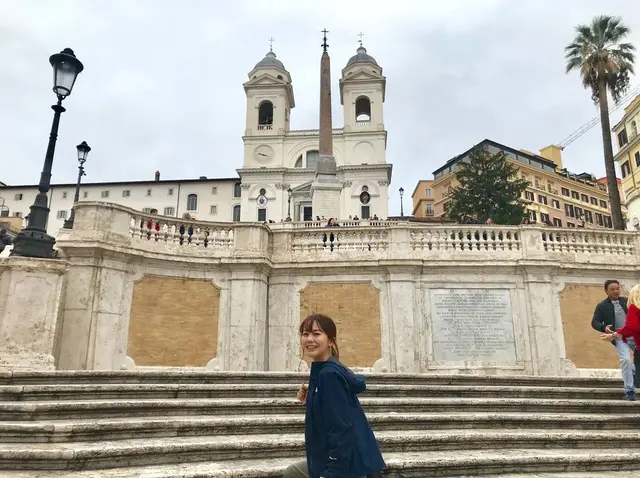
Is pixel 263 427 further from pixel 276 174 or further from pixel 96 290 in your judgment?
pixel 276 174

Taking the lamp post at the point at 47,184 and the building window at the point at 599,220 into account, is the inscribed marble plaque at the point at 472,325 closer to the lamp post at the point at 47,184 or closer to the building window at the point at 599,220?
the lamp post at the point at 47,184

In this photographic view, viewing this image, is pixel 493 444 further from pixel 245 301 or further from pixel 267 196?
pixel 267 196

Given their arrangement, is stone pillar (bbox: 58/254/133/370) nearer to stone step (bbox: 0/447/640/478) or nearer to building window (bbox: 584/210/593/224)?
stone step (bbox: 0/447/640/478)

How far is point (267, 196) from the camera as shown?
2517 inches

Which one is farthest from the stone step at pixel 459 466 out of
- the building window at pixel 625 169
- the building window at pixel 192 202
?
the building window at pixel 192 202

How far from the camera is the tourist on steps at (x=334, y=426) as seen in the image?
288cm

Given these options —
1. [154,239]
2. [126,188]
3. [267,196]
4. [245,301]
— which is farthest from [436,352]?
[126,188]

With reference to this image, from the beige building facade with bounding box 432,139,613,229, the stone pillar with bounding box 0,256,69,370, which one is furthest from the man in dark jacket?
the beige building facade with bounding box 432,139,613,229

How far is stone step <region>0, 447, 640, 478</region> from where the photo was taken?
4352 millimetres

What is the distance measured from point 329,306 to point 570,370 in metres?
6.09

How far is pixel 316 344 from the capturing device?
10.8 feet

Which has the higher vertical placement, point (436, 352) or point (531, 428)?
point (436, 352)

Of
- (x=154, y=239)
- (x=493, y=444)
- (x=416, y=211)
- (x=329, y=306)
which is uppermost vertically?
(x=416, y=211)

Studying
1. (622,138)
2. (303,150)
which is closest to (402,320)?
(622,138)
